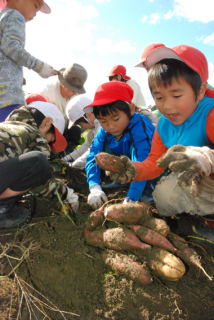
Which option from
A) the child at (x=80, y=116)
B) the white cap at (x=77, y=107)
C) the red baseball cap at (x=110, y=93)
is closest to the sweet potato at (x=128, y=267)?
the red baseball cap at (x=110, y=93)

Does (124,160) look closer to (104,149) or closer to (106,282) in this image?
(106,282)

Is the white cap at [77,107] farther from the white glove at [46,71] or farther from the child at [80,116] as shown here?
the white glove at [46,71]

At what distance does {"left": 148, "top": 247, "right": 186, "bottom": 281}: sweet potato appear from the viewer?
1197 millimetres

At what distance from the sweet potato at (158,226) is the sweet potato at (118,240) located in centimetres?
14

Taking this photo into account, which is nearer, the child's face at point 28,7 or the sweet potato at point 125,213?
the sweet potato at point 125,213

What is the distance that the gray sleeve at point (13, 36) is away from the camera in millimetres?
2303

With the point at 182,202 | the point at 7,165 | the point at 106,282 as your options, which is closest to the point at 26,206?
the point at 7,165

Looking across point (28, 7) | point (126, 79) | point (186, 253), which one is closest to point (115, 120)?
point (186, 253)

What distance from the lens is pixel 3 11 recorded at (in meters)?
2.31

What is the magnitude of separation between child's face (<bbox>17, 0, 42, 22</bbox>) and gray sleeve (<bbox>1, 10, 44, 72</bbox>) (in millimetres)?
108

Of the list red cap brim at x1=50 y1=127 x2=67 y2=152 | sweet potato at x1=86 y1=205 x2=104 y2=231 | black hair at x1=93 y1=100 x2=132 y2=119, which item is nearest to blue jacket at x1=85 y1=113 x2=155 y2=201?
black hair at x1=93 y1=100 x2=132 y2=119

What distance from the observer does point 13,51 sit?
2355 millimetres

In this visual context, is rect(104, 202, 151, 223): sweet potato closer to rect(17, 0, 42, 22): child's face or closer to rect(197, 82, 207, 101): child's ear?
rect(197, 82, 207, 101): child's ear

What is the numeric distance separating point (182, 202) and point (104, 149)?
1.18 metres
